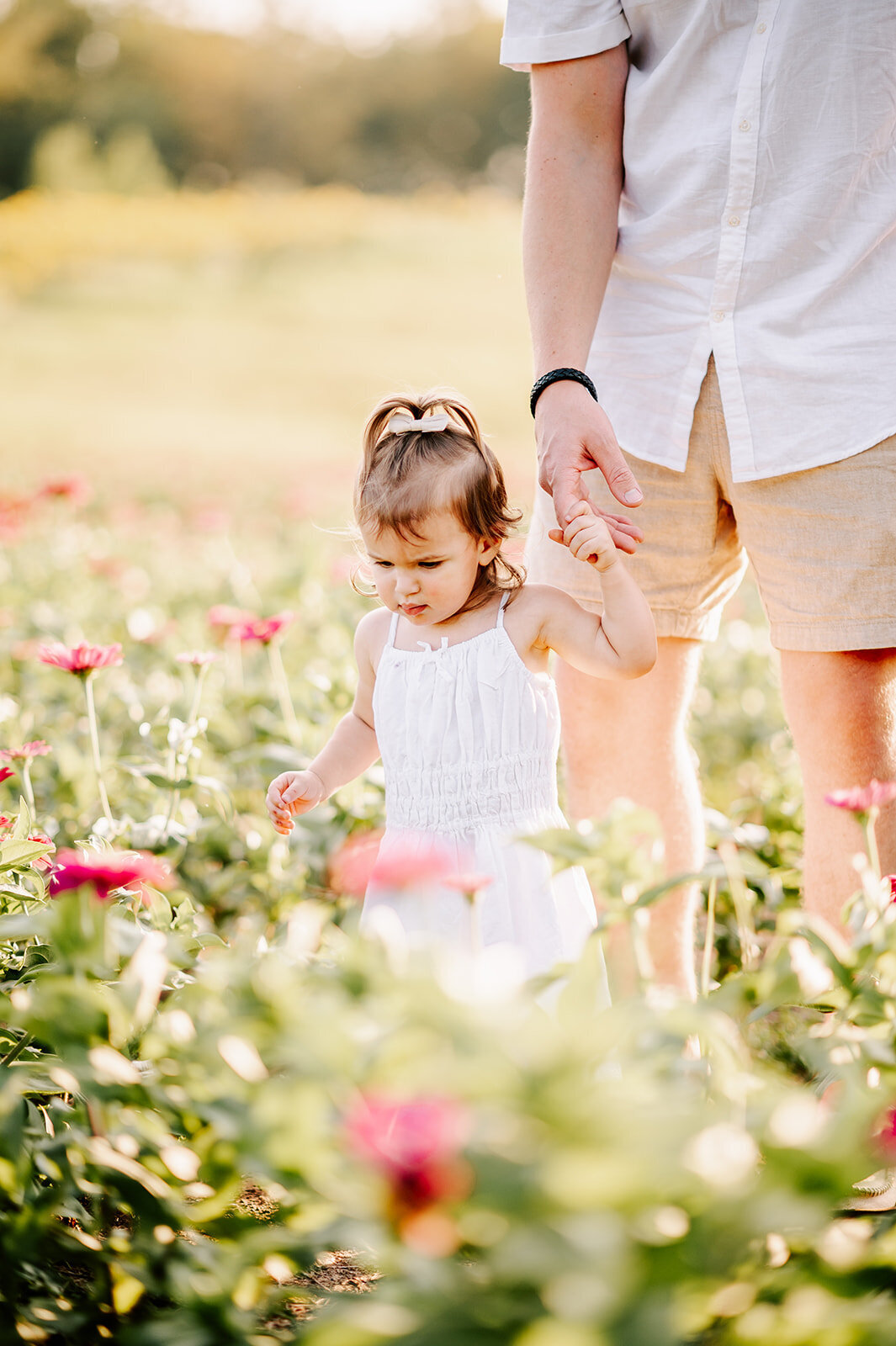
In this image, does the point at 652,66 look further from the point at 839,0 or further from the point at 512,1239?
the point at 512,1239

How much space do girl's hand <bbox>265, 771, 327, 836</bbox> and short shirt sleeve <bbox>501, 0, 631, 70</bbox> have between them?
1102mm

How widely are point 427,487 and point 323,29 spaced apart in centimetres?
4724

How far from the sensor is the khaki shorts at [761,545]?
161 centimetres

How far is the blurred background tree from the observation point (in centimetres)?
3484

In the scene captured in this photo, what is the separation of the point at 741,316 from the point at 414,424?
48cm

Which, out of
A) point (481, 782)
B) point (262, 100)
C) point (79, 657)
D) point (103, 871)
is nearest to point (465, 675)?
point (481, 782)

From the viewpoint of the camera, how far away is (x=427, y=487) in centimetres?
161

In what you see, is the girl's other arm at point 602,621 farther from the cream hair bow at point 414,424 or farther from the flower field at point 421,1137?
the flower field at point 421,1137

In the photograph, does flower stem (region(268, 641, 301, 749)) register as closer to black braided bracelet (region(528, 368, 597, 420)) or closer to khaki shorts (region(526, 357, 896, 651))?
khaki shorts (region(526, 357, 896, 651))

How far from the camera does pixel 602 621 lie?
1603 millimetres

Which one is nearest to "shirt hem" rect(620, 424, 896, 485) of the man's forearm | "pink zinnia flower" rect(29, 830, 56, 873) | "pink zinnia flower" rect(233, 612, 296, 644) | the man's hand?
the man's hand

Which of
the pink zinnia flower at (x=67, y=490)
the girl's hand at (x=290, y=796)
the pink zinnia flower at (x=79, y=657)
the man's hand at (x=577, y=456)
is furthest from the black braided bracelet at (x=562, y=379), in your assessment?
the pink zinnia flower at (x=67, y=490)

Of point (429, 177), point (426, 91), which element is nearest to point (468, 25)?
point (426, 91)

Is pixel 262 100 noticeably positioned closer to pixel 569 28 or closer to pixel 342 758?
pixel 569 28
